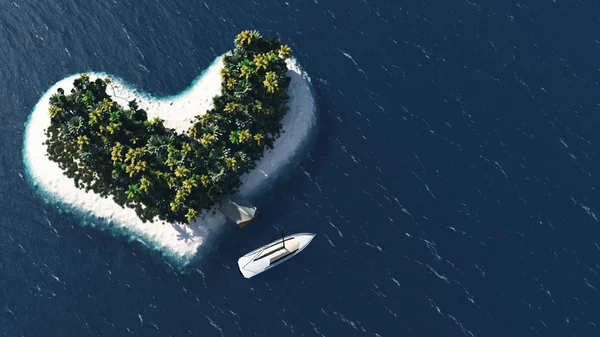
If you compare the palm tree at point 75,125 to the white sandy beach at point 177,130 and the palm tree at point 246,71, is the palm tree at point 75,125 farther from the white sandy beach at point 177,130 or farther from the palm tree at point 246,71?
the palm tree at point 246,71

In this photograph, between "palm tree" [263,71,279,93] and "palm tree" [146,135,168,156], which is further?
"palm tree" [263,71,279,93]

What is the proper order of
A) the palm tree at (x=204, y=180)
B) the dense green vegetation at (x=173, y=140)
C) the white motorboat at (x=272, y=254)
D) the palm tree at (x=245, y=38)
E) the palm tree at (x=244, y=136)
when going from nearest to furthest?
1. the white motorboat at (x=272, y=254)
2. the palm tree at (x=204, y=180)
3. the dense green vegetation at (x=173, y=140)
4. the palm tree at (x=244, y=136)
5. the palm tree at (x=245, y=38)

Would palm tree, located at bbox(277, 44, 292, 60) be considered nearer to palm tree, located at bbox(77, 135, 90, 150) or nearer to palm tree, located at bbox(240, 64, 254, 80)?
palm tree, located at bbox(240, 64, 254, 80)

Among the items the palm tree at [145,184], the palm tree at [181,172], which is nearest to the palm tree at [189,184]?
the palm tree at [181,172]

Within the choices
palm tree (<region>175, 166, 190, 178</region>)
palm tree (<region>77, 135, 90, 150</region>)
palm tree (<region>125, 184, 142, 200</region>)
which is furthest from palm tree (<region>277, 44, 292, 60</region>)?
palm tree (<region>77, 135, 90, 150</region>)

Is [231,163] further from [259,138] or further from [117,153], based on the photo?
[117,153]

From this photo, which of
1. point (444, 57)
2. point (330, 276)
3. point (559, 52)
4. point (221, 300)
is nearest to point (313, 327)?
point (330, 276)

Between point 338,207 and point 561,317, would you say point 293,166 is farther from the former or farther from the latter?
point 561,317
